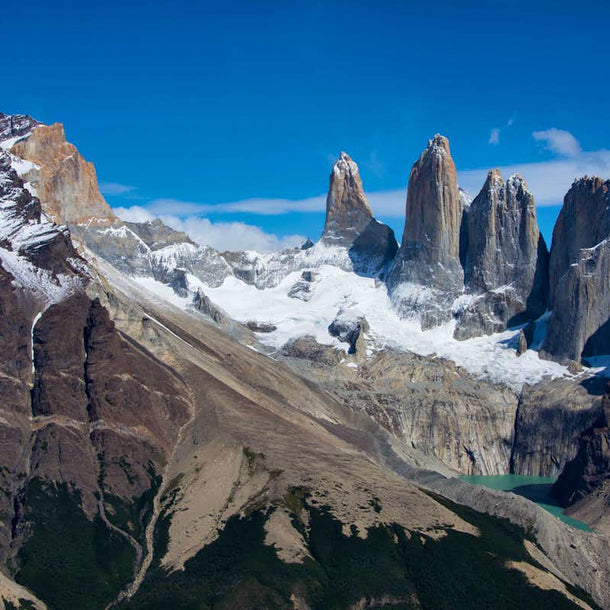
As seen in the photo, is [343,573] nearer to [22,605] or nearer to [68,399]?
[22,605]

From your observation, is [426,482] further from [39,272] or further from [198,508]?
[39,272]

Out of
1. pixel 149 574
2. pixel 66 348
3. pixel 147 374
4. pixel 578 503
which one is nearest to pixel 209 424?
pixel 147 374

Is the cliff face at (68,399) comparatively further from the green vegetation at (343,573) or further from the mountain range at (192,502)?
the green vegetation at (343,573)

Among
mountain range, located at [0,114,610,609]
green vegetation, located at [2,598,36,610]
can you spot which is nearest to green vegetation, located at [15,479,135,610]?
mountain range, located at [0,114,610,609]

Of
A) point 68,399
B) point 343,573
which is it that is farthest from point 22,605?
point 68,399

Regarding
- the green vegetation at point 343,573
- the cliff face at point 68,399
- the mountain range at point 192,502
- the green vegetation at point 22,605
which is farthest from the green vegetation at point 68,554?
the green vegetation at point 343,573

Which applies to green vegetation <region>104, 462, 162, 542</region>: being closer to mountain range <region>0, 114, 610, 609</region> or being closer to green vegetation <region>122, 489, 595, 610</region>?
mountain range <region>0, 114, 610, 609</region>
